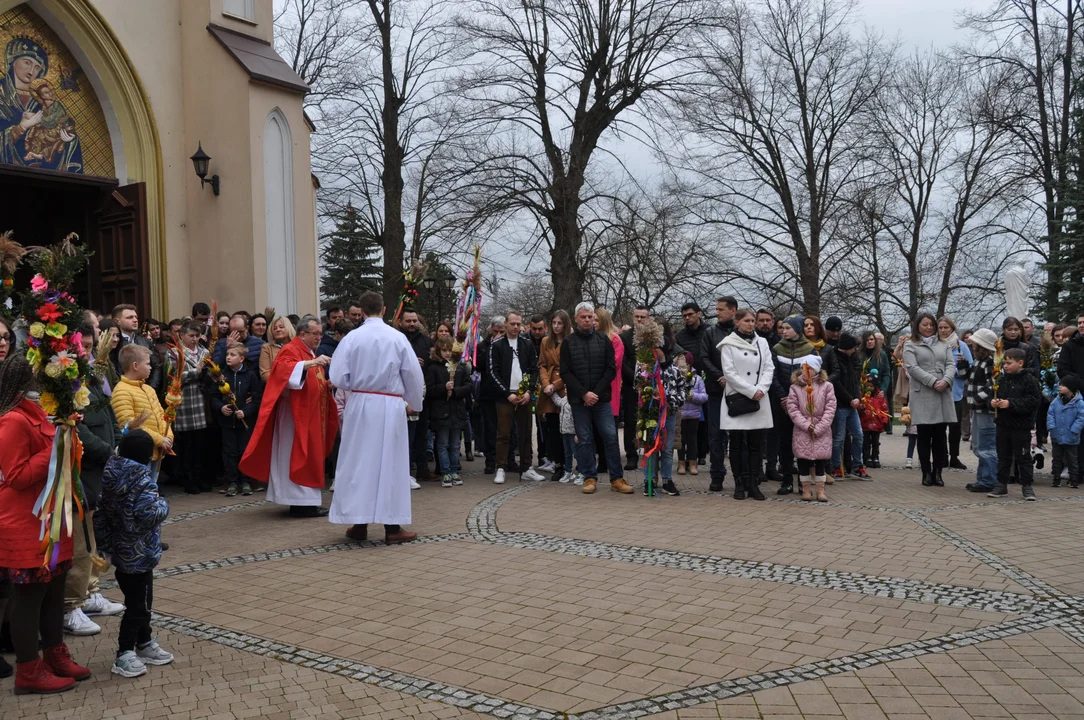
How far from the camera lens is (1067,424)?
35.9ft

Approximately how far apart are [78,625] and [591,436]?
6113 millimetres

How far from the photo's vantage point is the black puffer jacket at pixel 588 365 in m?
10.4

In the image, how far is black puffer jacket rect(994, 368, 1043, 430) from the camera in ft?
32.7

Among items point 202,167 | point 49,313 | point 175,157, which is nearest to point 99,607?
point 49,313

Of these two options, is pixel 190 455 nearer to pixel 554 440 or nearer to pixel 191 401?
pixel 191 401

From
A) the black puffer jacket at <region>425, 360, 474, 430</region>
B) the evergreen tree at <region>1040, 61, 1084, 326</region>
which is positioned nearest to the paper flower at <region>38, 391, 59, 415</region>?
the black puffer jacket at <region>425, 360, 474, 430</region>

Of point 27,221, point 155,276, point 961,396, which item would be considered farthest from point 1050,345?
point 27,221

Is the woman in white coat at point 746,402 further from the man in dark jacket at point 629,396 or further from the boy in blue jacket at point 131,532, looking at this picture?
the boy in blue jacket at point 131,532

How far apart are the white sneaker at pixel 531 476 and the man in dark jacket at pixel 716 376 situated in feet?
6.97

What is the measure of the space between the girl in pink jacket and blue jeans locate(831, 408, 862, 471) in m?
1.34

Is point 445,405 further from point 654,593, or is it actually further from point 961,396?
point 961,396

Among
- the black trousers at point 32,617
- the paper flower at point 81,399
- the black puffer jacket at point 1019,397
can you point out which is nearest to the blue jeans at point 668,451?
the black puffer jacket at point 1019,397

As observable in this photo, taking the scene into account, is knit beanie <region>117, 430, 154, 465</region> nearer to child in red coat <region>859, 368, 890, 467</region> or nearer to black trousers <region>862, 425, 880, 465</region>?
child in red coat <region>859, 368, 890, 467</region>

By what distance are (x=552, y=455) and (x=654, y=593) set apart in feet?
20.0
